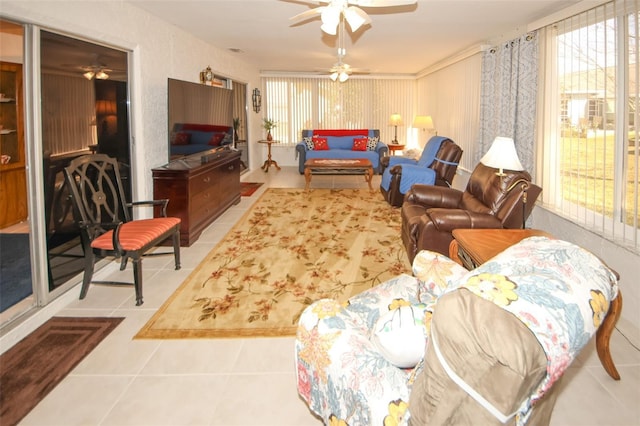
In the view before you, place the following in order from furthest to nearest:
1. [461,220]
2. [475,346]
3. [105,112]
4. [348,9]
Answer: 1. [105,112]
2. [461,220]
3. [348,9]
4. [475,346]

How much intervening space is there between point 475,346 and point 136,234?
2.85 m

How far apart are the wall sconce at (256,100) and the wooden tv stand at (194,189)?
423 cm

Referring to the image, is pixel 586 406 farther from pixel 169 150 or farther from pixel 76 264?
pixel 169 150

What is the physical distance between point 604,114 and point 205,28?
4322 mm

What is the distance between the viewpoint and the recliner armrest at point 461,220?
3281 millimetres

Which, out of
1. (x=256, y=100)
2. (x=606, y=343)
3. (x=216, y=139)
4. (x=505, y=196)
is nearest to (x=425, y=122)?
(x=256, y=100)

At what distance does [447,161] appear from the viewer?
5762 mm

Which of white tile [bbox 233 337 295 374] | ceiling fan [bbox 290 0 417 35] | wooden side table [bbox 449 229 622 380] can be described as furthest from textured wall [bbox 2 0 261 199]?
wooden side table [bbox 449 229 622 380]

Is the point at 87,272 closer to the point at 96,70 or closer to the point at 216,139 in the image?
the point at 96,70

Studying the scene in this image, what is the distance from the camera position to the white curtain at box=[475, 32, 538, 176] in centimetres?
457

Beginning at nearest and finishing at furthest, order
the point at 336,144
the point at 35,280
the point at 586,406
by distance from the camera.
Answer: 1. the point at 586,406
2. the point at 35,280
3. the point at 336,144

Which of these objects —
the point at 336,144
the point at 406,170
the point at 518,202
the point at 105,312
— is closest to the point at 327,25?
the point at 518,202

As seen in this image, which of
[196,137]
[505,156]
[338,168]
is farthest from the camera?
[338,168]

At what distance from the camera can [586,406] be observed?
6.87 ft
